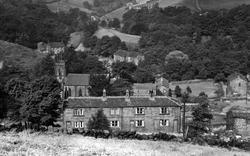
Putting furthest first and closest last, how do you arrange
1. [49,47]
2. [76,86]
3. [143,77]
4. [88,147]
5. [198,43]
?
[49,47]
[198,43]
[143,77]
[76,86]
[88,147]

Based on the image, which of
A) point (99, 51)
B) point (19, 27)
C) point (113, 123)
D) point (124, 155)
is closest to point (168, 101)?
point (113, 123)

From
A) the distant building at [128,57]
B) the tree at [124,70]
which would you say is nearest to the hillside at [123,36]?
the distant building at [128,57]

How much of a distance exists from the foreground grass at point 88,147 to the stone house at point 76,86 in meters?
42.0

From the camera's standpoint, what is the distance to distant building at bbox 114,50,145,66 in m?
109

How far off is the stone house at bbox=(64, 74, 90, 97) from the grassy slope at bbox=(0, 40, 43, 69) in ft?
78.0

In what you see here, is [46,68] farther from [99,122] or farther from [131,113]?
[99,122]

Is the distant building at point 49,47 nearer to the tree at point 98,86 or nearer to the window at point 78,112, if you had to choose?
the tree at point 98,86

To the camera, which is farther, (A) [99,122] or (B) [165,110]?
(B) [165,110]

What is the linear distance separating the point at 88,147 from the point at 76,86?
49.0 metres

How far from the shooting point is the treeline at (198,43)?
92.4m

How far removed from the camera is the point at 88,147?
109 ft

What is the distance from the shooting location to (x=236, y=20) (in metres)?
125

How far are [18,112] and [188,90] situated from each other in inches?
1494

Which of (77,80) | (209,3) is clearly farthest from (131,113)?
(209,3)
